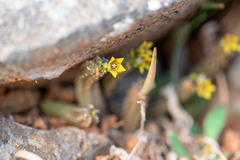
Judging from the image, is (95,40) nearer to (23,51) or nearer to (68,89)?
(23,51)

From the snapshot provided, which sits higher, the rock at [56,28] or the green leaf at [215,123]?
the rock at [56,28]

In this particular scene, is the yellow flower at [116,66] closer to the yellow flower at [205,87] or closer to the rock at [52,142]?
the rock at [52,142]

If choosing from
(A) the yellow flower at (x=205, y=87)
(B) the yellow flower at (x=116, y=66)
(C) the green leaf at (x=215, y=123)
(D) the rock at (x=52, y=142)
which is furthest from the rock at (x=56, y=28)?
(C) the green leaf at (x=215, y=123)

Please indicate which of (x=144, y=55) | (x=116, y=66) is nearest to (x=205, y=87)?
(x=144, y=55)

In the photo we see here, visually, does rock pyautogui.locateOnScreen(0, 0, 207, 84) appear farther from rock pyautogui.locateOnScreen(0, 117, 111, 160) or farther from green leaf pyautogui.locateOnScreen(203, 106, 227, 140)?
green leaf pyautogui.locateOnScreen(203, 106, 227, 140)

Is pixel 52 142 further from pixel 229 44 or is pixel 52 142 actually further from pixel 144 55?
pixel 229 44

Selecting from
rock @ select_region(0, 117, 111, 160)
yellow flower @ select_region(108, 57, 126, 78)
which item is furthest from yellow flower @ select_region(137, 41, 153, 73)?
rock @ select_region(0, 117, 111, 160)

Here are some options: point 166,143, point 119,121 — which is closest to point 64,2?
point 119,121
